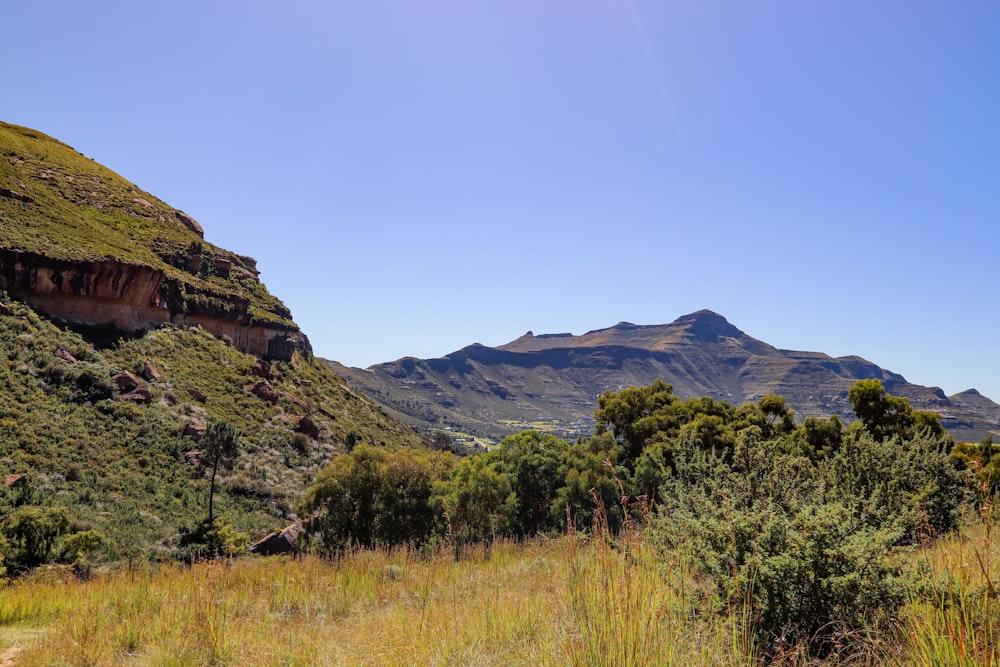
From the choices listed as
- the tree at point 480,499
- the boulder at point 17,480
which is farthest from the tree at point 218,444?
the tree at point 480,499

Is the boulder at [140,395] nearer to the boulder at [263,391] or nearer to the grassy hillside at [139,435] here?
the grassy hillside at [139,435]

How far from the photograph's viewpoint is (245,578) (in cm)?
729

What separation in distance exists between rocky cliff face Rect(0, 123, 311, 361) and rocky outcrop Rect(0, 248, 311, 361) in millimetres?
97

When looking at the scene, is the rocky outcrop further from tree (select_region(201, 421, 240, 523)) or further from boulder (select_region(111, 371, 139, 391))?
tree (select_region(201, 421, 240, 523))

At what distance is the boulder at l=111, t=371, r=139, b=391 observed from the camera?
4188cm

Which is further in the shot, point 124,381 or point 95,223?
point 95,223

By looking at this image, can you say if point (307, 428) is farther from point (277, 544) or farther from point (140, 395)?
point (277, 544)

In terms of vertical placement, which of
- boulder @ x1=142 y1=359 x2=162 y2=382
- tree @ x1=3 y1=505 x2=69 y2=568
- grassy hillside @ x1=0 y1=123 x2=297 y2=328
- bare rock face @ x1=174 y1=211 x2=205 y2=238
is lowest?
tree @ x1=3 y1=505 x2=69 y2=568

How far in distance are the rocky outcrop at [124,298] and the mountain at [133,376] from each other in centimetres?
13

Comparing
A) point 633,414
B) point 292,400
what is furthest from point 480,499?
point 292,400

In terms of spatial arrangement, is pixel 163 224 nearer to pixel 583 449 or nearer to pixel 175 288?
pixel 175 288

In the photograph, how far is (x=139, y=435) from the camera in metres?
37.9

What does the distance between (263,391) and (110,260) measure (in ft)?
65.1

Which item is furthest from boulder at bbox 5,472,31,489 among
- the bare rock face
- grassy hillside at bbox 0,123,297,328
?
the bare rock face
